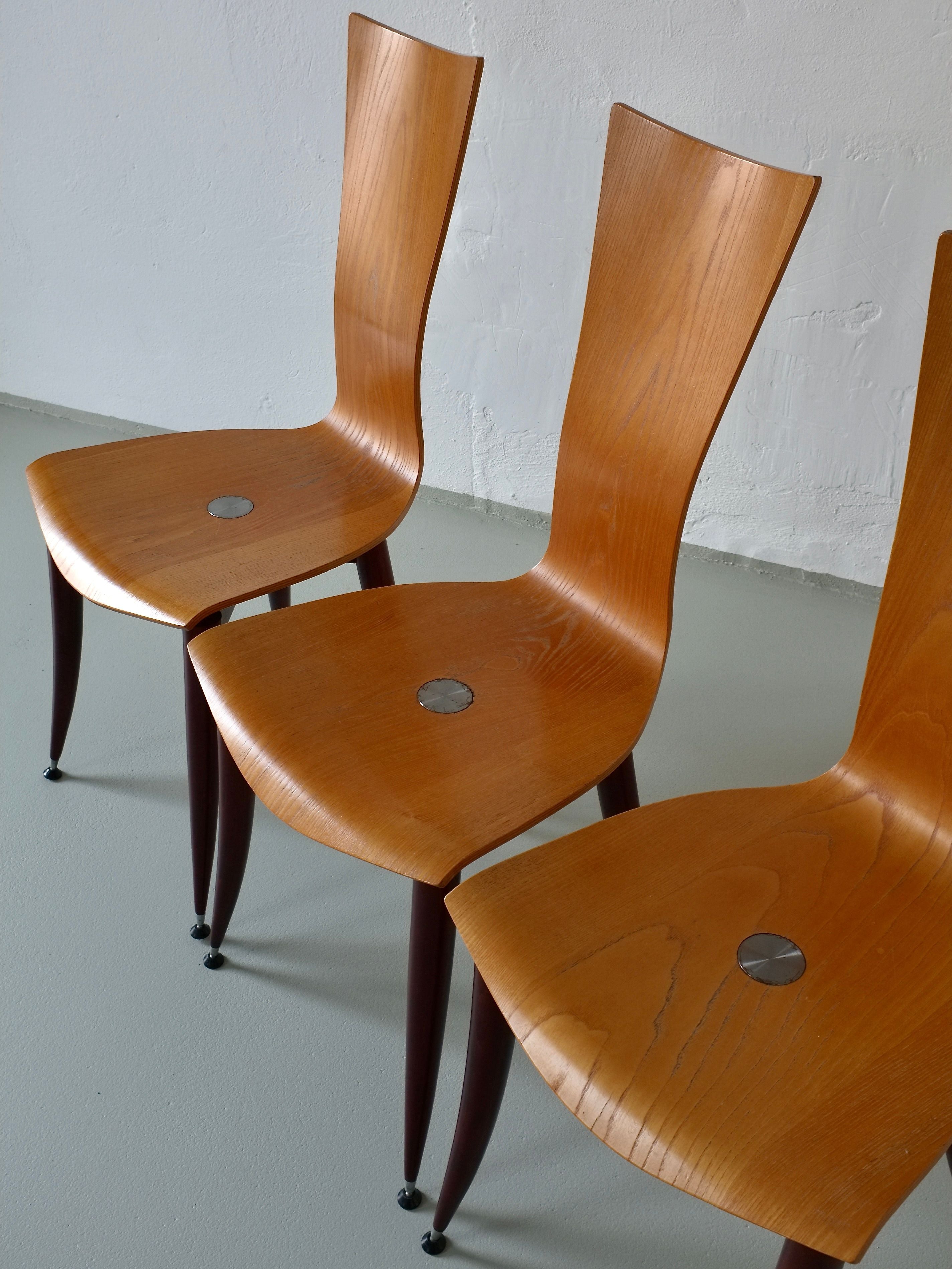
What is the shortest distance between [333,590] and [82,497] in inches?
30.5

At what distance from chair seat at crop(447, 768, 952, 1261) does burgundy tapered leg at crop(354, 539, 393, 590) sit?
0.66 m

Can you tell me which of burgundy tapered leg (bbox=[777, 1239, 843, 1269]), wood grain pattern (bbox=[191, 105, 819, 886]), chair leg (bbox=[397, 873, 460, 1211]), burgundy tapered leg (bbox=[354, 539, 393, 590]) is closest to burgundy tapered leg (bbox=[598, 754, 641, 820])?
wood grain pattern (bbox=[191, 105, 819, 886])

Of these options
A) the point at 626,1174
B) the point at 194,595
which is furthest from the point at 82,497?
the point at 626,1174

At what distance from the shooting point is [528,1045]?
0.93 meters

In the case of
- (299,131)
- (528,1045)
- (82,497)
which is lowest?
(528,1045)

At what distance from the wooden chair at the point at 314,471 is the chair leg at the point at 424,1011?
47 centimetres

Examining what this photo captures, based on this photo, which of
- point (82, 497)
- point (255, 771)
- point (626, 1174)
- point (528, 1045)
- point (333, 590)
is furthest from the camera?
point (333, 590)

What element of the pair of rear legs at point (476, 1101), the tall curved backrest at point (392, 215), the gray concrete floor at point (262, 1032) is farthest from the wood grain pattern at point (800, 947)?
the tall curved backrest at point (392, 215)

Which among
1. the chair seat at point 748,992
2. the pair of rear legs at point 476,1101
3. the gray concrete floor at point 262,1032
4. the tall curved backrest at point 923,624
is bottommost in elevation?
the gray concrete floor at point 262,1032

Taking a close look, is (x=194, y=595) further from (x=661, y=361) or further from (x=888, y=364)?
(x=888, y=364)

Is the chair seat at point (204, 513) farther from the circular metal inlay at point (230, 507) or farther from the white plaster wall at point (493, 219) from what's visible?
the white plaster wall at point (493, 219)

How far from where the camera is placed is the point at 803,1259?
87 cm

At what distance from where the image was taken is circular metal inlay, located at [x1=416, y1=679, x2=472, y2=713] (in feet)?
4.24

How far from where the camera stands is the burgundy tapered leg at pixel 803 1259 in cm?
85
